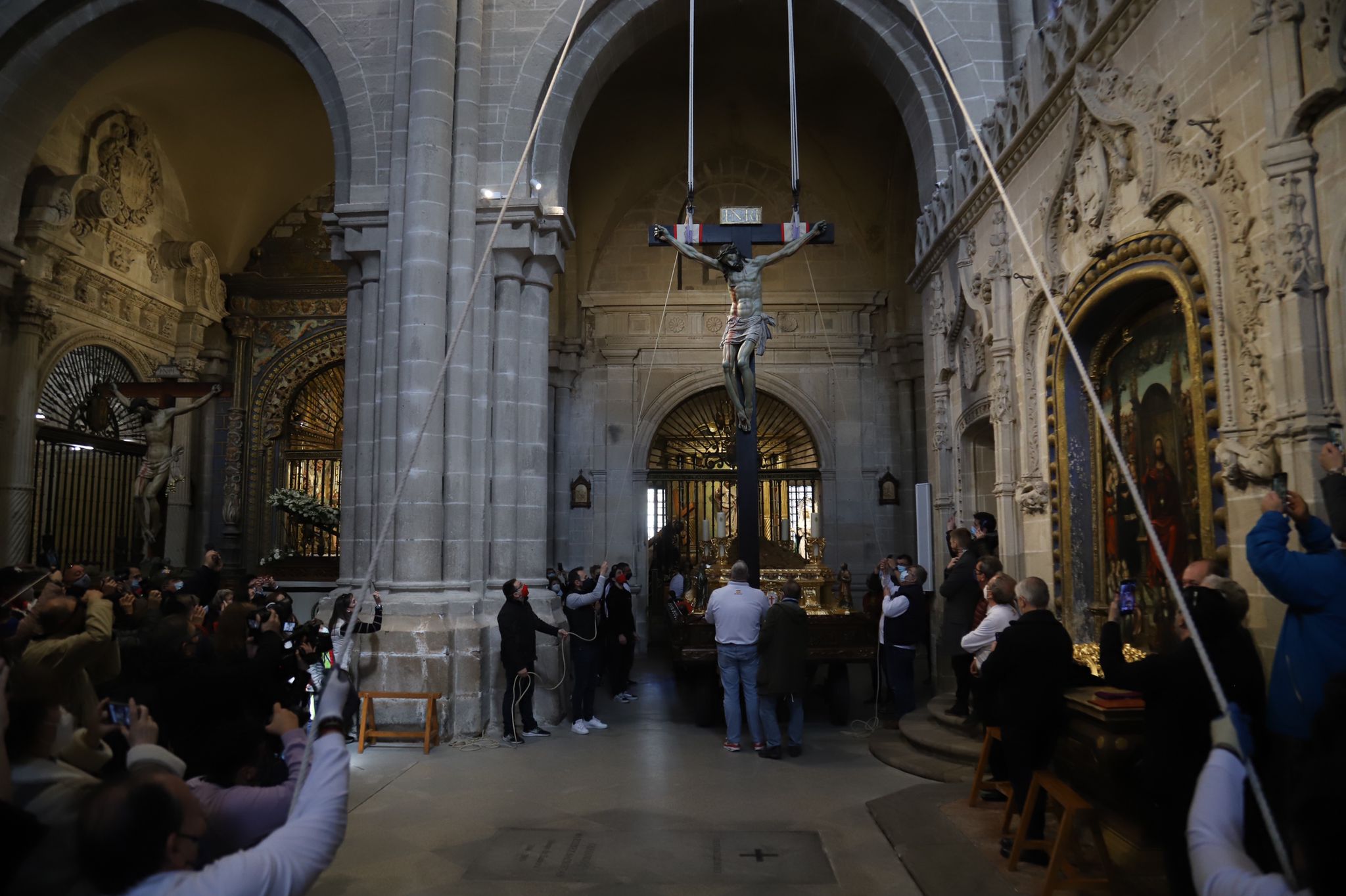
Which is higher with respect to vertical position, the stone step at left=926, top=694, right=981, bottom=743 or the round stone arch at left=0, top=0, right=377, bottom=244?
the round stone arch at left=0, top=0, right=377, bottom=244

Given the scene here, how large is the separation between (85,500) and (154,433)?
1254mm

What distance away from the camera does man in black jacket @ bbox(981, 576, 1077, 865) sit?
4.17 metres

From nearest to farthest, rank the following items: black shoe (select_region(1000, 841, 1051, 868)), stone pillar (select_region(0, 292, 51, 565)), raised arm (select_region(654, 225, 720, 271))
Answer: black shoe (select_region(1000, 841, 1051, 868)) < raised arm (select_region(654, 225, 720, 271)) < stone pillar (select_region(0, 292, 51, 565))

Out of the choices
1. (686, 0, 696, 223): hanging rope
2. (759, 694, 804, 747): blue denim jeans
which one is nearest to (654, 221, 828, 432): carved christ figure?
(686, 0, 696, 223): hanging rope

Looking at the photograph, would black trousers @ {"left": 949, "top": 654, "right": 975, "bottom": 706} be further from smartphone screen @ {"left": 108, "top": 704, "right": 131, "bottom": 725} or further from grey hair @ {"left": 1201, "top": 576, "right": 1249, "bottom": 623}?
smartphone screen @ {"left": 108, "top": 704, "right": 131, "bottom": 725}

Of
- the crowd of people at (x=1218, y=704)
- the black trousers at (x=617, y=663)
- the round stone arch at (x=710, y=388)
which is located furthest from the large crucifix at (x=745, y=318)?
the round stone arch at (x=710, y=388)

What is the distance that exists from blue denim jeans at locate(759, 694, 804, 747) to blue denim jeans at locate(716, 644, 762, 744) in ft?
0.29

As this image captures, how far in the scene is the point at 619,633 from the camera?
924cm

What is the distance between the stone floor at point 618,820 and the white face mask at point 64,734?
172cm

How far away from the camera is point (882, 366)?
14.3 metres

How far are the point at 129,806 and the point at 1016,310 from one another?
23.2 feet

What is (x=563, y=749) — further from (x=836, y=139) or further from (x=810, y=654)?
(x=836, y=139)

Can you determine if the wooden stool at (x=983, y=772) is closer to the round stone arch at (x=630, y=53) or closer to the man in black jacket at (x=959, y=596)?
the man in black jacket at (x=959, y=596)

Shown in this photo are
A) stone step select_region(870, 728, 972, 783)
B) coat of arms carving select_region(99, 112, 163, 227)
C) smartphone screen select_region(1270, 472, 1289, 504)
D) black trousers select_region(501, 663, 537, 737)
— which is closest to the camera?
smartphone screen select_region(1270, 472, 1289, 504)
